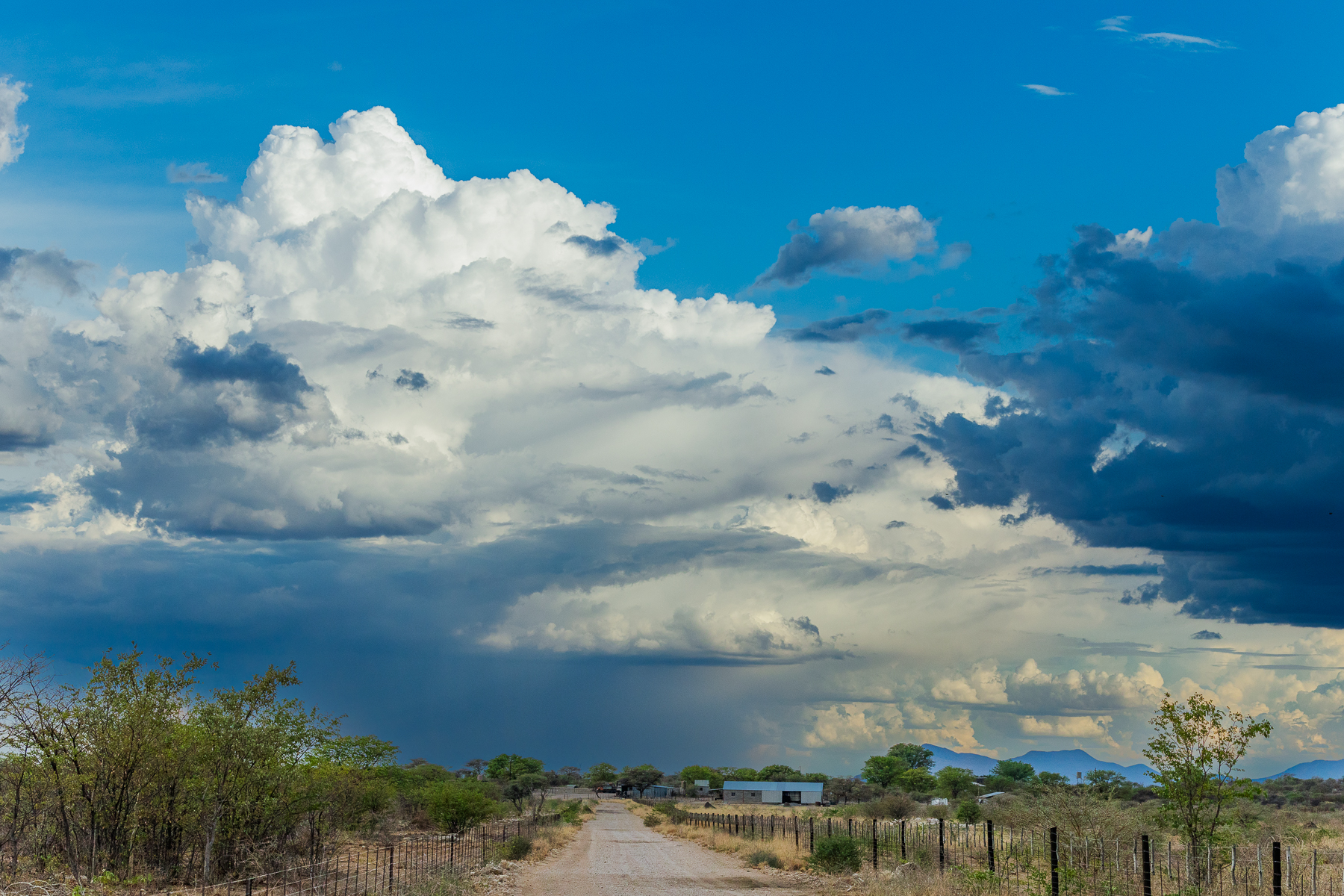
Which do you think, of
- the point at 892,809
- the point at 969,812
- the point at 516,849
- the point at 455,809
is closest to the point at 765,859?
the point at 516,849

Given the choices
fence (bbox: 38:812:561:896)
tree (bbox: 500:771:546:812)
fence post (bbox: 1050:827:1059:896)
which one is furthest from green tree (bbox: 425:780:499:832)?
tree (bbox: 500:771:546:812)

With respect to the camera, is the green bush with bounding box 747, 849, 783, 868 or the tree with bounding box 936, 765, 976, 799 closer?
the green bush with bounding box 747, 849, 783, 868

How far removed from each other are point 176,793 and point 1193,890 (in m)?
26.0

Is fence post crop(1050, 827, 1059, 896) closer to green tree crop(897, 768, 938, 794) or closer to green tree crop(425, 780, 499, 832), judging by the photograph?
green tree crop(425, 780, 499, 832)

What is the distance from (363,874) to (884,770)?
140 meters

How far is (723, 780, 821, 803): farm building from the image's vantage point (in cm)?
14938

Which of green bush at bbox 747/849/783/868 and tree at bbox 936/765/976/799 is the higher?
green bush at bbox 747/849/783/868

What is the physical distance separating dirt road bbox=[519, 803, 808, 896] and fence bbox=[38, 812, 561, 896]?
10.9 ft

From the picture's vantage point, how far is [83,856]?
85.6 feet

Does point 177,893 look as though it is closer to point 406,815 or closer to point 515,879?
point 515,879

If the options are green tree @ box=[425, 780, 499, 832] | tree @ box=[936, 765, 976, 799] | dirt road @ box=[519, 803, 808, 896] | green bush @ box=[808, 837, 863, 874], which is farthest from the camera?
tree @ box=[936, 765, 976, 799]

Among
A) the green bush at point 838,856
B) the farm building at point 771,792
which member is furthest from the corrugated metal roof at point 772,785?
the green bush at point 838,856

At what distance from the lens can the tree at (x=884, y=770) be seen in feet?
525

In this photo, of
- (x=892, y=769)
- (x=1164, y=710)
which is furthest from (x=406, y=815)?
(x=892, y=769)
